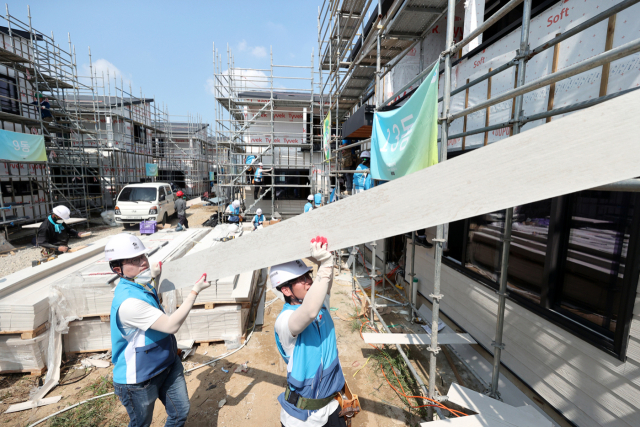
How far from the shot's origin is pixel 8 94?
11367 mm

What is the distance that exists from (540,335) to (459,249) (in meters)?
1.78

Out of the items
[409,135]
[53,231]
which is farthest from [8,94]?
[409,135]

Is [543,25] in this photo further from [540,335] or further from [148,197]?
[148,197]

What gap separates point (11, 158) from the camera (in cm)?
898

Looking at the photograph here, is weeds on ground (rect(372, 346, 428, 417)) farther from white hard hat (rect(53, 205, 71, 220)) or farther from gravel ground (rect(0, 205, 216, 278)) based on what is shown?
gravel ground (rect(0, 205, 216, 278))

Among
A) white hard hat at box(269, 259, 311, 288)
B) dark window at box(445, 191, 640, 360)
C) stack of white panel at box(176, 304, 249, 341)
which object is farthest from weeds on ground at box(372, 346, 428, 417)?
white hard hat at box(269, 259, 311, 288)

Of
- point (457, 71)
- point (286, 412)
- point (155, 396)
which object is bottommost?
Result: point (155, 396)

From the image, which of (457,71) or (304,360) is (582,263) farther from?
(457,71)

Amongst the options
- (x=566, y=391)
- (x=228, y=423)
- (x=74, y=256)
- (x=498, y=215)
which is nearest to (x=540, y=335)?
(x=566, y=391)

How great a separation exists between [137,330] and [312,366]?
1.38m

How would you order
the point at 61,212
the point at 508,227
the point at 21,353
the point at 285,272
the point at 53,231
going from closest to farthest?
the point at 285,272 < the point at 508,227 < the point at 21,353 < the point at 61,212 < the point at 53,231

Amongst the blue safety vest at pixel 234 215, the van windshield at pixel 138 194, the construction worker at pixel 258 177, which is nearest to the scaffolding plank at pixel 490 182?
the blue safety vest at pixel 234 215

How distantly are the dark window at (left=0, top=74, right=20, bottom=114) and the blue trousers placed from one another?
14.9 metres

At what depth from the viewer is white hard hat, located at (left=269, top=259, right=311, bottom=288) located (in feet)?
5.75
